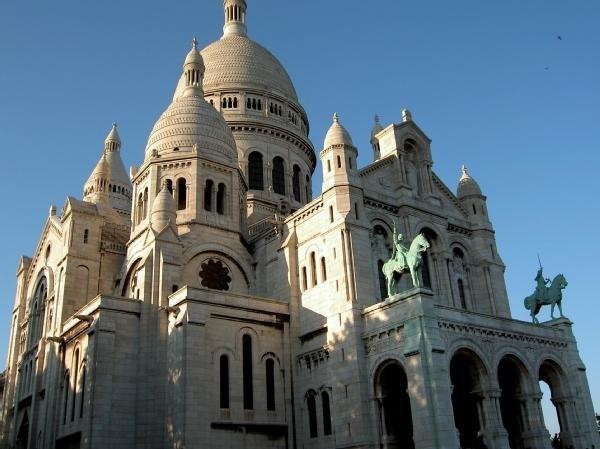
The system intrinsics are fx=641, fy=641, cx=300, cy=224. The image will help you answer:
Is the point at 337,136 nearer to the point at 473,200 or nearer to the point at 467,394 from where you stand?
the point at 473,200

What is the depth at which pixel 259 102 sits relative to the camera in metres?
58.7

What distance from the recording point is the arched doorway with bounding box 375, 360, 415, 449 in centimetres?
3219

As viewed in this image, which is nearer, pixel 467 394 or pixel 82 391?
pixel 467 394

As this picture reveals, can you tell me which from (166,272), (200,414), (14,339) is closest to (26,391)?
(14,339)

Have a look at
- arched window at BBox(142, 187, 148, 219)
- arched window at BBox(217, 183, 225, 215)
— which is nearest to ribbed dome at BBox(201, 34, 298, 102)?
arched window at BBox(217, 183, 225, 215)

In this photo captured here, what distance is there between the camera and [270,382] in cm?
3731

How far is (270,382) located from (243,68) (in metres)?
33.0

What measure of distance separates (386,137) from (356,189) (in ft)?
25.3

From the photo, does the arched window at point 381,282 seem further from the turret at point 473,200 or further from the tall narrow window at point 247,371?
the turret at point 473,200

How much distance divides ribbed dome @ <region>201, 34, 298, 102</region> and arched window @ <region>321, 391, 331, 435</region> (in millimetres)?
32194

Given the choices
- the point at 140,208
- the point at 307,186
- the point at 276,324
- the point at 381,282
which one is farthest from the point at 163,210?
the point at 307,186

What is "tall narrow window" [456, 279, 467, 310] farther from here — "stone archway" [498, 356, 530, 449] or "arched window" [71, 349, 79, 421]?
"arched window" [71, 349, 79, 421]

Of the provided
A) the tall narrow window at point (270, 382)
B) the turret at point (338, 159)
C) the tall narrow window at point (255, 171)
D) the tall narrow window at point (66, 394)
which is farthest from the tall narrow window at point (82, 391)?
the tall narrow window at point (255, 171)

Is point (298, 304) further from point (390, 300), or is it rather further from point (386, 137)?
point (386, 137)
